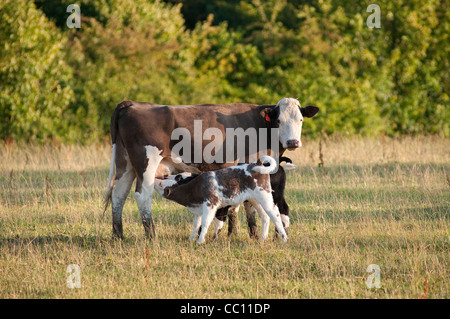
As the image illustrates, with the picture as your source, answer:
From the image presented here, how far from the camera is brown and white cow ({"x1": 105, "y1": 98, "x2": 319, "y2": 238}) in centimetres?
897

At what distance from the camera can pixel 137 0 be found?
23531mm

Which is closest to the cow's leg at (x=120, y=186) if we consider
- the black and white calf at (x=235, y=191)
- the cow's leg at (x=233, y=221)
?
the black and white calf at (x=235, y=191)

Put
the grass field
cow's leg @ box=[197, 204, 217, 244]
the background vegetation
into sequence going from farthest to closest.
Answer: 1. the background vegetation
2. cow's leg @ box=[197, 204, 217, 244]
3. the grass field

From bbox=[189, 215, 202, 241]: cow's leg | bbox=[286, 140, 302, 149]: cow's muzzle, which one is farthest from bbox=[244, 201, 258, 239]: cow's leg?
bbox=[286, 140, 302, 149]: cow's muzzle

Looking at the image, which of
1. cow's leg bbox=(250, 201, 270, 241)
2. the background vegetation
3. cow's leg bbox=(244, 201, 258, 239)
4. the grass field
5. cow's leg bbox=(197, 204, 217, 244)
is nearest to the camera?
the grass field

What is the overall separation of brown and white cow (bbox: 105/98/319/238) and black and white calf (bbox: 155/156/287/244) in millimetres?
609

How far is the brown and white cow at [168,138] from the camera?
897cm

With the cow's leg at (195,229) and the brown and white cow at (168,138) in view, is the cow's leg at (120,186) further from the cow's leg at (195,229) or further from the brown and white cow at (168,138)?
the cow's leg at (195,229)

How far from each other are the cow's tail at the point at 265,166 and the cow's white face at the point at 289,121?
1.96 feet

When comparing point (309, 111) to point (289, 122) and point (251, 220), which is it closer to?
point (289, 122)

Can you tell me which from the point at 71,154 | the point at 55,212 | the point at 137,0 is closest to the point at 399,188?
the point at 55,212

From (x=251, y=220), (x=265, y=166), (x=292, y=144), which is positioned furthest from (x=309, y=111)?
(x=251, y=220)

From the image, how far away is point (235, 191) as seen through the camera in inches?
339

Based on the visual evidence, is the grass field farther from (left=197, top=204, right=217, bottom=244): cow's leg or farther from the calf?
the calf
